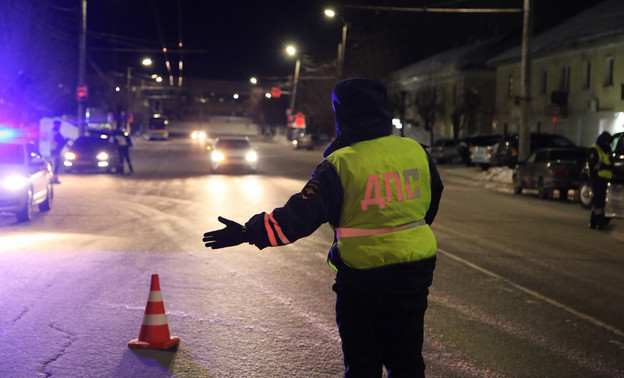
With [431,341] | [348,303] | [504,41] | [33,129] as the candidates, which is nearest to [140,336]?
[431,341]

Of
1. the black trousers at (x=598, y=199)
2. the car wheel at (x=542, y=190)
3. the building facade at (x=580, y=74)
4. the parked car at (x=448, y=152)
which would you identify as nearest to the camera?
the black trousers at (x=598, y=199)

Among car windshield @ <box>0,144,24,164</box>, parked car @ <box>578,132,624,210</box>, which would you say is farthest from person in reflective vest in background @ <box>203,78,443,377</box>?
car windshield @ <box>0,144,24,164</box>

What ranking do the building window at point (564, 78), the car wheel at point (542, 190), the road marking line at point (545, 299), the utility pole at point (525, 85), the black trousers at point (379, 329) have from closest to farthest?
the black trousers at point (379, 329) → the road marking line at point (545, 299) → the car wheel at point (542, 190) → the utility pole at point (525, 85) → the building window at point (564, 78)

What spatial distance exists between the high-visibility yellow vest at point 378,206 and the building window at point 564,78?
1596 inches

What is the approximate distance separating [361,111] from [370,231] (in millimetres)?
566

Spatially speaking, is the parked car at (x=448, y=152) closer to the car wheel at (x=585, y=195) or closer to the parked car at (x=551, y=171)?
the parked car at (x=551, y=171)

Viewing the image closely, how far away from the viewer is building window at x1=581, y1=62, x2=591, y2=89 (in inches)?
1565

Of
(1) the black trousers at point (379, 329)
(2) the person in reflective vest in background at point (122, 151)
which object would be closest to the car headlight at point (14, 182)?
(1) the black trousers at point (379, 329)

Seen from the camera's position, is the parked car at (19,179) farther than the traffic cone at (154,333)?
Yes

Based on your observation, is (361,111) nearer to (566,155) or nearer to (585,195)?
(585,195)

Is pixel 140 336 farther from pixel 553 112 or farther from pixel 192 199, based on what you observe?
pixel 553 112

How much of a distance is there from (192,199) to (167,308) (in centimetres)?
1230

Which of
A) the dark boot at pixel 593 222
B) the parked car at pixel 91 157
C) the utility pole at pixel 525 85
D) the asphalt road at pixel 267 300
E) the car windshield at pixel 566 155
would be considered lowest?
the asphalt road at pixel 267 300

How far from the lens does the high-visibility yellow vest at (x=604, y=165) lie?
14141 millimetres
